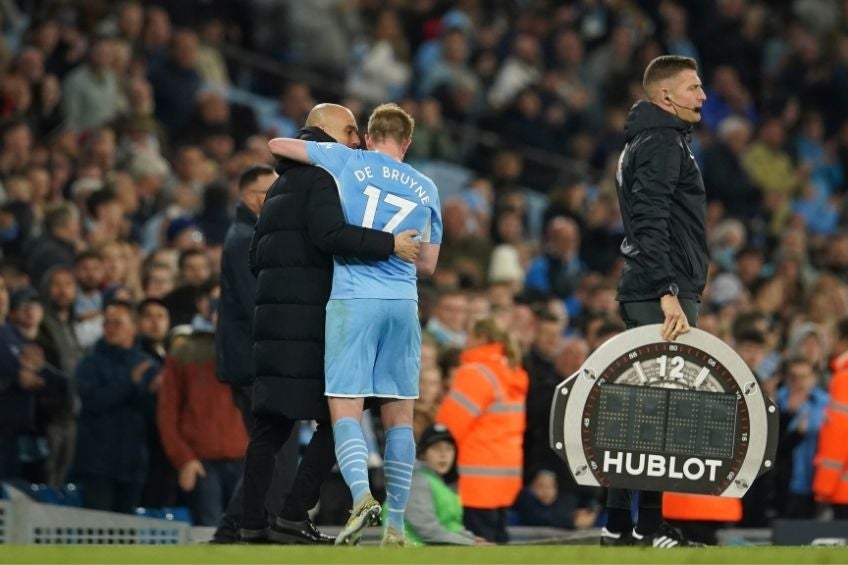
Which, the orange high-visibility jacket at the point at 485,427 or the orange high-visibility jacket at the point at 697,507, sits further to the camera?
the orange high-visibility jacket at the point at 485,427

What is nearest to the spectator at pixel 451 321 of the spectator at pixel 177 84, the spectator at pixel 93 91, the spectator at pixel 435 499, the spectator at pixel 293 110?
the spectator at pixel 435 499

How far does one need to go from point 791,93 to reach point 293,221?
1499cm

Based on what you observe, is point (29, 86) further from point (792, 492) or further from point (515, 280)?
point (792, 492)

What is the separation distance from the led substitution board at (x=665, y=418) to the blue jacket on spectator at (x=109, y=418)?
3874 millimetres

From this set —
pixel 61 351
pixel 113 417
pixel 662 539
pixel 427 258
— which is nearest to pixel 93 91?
pixel 61 351

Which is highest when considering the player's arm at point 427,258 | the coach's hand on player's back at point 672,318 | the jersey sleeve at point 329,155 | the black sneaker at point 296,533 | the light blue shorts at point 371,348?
the jersey sleeve at point 329,155

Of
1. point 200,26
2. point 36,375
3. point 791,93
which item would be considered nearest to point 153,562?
point 36,375

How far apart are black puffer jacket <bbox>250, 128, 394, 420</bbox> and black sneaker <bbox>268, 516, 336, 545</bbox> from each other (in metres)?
0.49

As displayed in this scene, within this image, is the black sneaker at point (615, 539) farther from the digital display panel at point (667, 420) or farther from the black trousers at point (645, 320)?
the digital display panel at point (667, 420)

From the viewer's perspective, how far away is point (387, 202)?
8.69 metres

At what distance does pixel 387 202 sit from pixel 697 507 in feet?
10.4

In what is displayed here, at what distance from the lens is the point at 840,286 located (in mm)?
17531

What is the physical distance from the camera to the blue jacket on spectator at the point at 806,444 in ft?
44.8

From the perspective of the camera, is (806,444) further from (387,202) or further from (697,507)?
A: (387,202)
